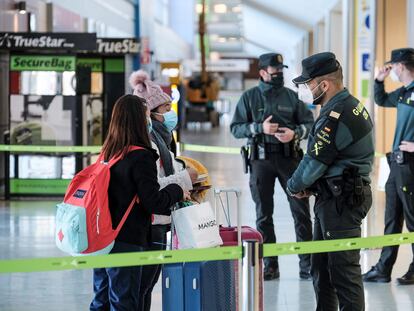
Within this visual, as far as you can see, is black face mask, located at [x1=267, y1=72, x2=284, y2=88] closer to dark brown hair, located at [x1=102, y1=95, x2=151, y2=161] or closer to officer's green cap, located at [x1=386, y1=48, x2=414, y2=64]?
officer's green cap, located at [x1=386, y1=48, x2=414, y2=64]

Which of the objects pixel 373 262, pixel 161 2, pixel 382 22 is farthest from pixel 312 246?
pixel 161 2

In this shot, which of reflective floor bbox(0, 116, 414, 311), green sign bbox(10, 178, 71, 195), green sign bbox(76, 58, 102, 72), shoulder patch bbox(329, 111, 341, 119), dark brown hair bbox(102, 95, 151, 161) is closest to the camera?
dark brown hair bbox(102, 95, 151, 161)

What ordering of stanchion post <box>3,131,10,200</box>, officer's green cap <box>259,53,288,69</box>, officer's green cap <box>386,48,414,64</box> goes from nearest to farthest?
officer's green cap <box>386,48,414,64</box>
officer's green cap <box>259,53,288,69</box>
stanchion post <box>3,131,10,200</box>

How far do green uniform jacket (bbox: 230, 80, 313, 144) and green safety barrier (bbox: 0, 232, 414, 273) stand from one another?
8.23 feet

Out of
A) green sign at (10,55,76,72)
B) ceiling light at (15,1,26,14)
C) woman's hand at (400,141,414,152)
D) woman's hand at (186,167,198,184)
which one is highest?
ceiling light at (15,1,26,14)

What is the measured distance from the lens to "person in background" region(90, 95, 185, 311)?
5047 mm

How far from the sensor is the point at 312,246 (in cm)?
522

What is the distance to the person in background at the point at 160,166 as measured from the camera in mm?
5535

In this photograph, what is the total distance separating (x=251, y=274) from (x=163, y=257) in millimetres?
490

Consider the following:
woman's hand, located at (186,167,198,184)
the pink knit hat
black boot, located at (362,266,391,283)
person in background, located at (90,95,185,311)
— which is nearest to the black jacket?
person in background, located at (90,95,185,311)

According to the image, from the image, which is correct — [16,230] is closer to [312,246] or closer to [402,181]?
[402,181]

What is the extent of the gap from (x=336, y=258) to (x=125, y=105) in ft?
4.78

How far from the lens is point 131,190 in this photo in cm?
507

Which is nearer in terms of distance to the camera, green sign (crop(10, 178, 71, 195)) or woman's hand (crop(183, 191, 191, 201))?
woman's hand (crop(183, 191, 191, 201))
